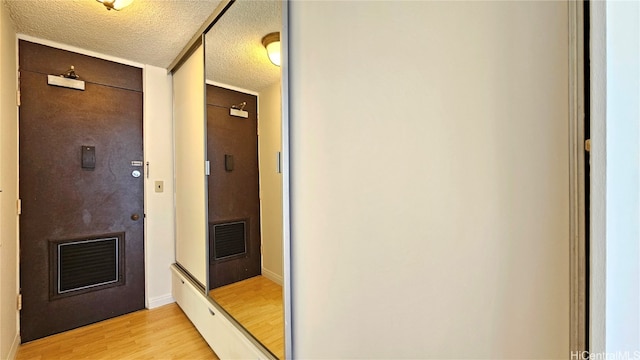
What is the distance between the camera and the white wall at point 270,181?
4.61 feet

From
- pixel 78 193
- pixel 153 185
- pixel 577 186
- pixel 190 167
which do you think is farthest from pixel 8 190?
pixel 577 186

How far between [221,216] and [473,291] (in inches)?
71.4

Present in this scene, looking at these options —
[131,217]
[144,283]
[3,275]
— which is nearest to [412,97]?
[3,275]

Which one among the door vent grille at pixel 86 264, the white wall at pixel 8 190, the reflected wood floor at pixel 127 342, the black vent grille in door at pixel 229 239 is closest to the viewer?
the white wall at pixel 8 190

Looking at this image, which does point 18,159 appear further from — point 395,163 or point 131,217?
point 395,163

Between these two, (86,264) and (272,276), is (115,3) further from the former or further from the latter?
Answer: (86,264)

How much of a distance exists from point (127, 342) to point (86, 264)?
81 cm

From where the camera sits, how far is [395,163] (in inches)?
34.4

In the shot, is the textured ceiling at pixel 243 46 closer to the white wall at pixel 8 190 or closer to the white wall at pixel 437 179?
the white wall at pixel 437 179

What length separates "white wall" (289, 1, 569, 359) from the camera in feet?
1.96

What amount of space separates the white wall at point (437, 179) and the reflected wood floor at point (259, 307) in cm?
24

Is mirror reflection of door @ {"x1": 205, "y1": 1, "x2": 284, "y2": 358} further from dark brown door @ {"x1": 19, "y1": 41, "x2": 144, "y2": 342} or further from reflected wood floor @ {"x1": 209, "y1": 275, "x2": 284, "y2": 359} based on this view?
dark brown door @ {"x1": 19, "y1": 41, "x2": 144, "y2": 342}

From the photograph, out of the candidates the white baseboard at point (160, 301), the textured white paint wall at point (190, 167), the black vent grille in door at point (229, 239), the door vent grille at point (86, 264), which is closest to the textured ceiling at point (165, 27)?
the textured white paint wall at point (190, 167)
